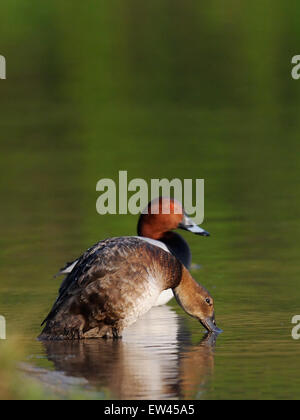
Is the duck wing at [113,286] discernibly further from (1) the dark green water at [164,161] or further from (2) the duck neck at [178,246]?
(2) the duck neck at [178,246]

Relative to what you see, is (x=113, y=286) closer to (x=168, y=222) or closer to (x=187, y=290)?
(x=187, y=290)

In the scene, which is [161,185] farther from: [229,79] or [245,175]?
[229,79]

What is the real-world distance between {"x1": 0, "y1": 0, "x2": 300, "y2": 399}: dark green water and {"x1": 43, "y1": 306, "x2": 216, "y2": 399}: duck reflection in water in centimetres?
2

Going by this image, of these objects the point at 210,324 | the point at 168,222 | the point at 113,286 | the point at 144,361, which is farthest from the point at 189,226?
the point at 144,361

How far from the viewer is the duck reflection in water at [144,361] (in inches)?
300

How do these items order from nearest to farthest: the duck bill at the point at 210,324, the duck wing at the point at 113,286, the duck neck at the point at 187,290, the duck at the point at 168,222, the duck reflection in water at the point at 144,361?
the duck reflection in water at the point at 144,361
the duck wing at the point at 113,286
the duck bill at the point at 210,324
the duck neck at the point at 187,290
the duck at the point at 168,222

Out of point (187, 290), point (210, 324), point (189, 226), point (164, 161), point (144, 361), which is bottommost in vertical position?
point (144, 361)

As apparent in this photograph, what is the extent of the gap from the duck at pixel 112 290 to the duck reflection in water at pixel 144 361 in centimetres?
11

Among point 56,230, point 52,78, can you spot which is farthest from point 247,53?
point 56,230

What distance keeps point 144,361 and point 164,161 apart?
29.3 ft

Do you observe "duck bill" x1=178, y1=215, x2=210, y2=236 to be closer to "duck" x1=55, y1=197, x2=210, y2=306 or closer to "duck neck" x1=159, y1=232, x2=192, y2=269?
"duck" x1=55, y1=197, x2=210, y2=306

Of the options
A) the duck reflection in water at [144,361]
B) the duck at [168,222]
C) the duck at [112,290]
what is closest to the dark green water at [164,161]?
the duck reflection in water at [144,361]

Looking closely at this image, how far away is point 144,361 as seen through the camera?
8328 mm

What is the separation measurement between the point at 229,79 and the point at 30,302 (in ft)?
50.7
